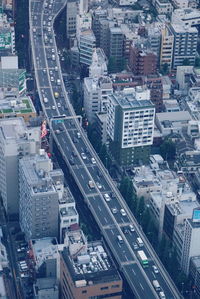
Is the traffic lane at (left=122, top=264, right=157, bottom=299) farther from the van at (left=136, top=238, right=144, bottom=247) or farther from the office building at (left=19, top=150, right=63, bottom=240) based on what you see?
the office building at (left=19, top=150, right=63, bottom=240)

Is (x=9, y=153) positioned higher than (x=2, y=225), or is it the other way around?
(x=9, y=153)

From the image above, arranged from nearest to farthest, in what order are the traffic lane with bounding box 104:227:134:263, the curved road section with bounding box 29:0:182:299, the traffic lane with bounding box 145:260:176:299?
the traffic lane with bounding box 145:260:176:299 → the curved road section with bounding box 29:0:182:299 → the traffic lane with bounding box 104:227:134:263

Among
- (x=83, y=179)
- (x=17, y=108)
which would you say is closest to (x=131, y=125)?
(x=83, y=179)

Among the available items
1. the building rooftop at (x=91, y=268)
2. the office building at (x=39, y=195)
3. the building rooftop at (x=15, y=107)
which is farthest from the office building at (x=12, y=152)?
the building rooftop at (x=91, y=268)

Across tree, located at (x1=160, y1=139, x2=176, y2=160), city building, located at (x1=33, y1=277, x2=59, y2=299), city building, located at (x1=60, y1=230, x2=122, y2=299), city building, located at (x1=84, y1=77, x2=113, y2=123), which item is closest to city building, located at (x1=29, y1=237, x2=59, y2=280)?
city building, located at (x1=33, y1=277, x2=59, y2=299)

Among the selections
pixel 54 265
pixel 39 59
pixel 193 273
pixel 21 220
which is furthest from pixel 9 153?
pixel 39 59

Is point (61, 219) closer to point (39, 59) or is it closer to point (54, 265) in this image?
point (54, 265)
